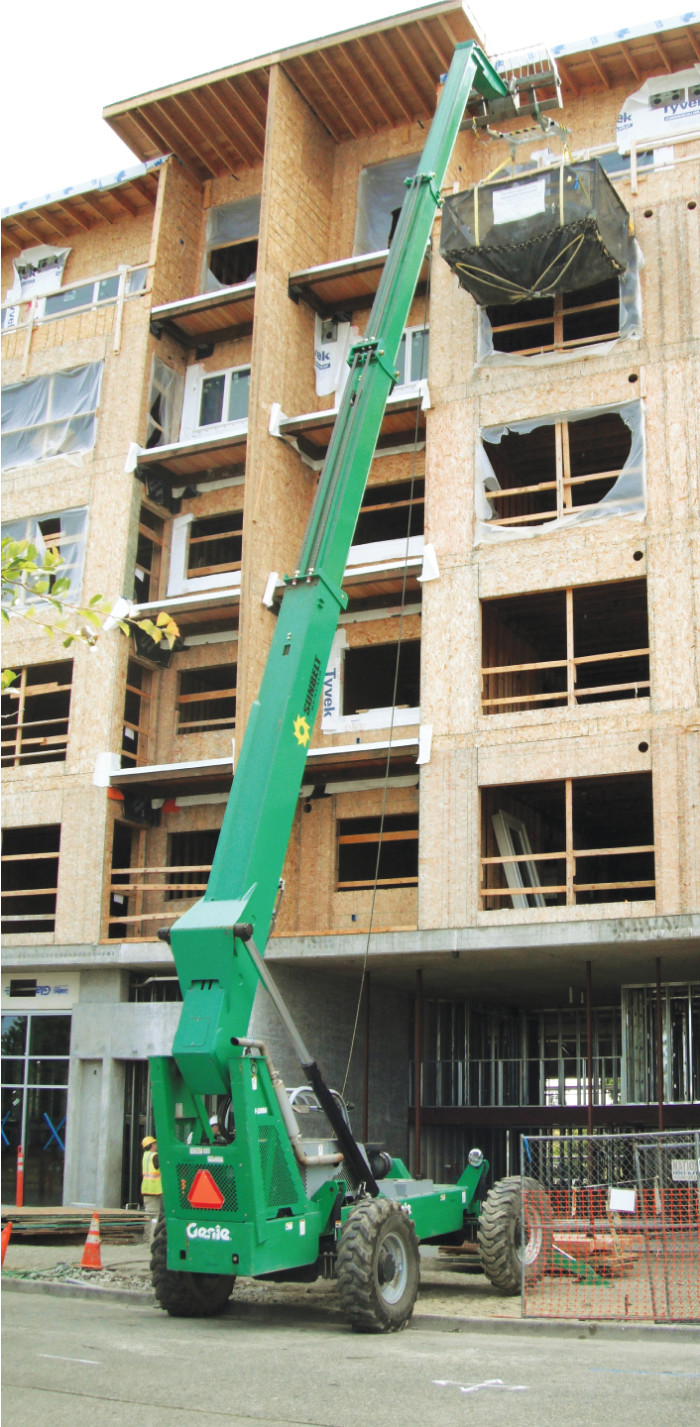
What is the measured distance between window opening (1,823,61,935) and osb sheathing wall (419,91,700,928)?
9850mm

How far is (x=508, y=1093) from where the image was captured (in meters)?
28.6

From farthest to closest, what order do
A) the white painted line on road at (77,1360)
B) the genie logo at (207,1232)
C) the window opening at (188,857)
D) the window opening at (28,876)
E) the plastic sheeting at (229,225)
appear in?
the plastic sheeting at (229,225) < the window opening at (28,876) < the window opening at (188,857) < the genie logo at (207,1232) < the white painted line on road at (77,1360)

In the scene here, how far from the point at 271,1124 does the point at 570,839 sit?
31.8 feet

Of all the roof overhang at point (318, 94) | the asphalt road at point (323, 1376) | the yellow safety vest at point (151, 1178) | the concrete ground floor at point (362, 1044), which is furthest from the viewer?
the roof overhang at point (318, 94)

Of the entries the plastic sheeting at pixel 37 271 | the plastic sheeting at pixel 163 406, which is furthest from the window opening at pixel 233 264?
the plastic sheeting at pixel 37 271

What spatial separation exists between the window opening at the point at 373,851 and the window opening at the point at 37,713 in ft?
19.3

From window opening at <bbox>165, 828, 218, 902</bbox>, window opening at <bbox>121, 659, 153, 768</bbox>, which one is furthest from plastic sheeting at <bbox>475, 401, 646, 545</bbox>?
window opening at <bbox>165, 828, 218, 902</bbox>

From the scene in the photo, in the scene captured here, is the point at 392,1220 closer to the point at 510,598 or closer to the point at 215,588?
the point at 510,598

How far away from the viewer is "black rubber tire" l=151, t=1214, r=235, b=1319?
12.4m

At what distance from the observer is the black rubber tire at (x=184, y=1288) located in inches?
489

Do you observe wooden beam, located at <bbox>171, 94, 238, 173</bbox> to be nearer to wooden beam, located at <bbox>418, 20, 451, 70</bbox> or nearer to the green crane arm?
wooden beam, located at <bbox>418, 20, 451, 70</bbox>

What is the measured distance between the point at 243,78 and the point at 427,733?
15.4m

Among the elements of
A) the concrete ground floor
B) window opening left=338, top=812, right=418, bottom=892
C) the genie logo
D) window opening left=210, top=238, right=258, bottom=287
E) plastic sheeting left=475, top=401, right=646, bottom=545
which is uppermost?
window opening left=210, top=238, right=258, bottom=287

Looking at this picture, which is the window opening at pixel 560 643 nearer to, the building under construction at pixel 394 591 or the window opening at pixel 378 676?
the building under construction at pixel 394 591
